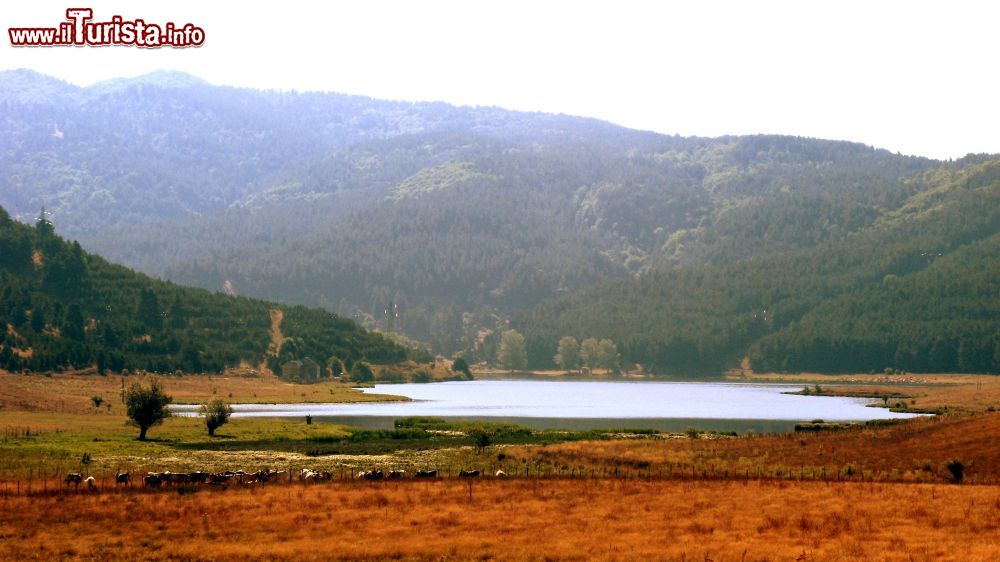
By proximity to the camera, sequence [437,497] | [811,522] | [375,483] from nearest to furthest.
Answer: [811,522] < [437,497] < [375,483]

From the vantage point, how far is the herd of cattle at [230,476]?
78.3 metres

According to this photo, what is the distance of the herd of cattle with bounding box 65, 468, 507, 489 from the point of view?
7831 centimetres

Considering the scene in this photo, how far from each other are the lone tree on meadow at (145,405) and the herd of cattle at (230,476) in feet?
114

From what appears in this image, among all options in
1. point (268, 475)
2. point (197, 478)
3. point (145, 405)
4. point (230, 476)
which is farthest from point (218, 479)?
point (145, 405)

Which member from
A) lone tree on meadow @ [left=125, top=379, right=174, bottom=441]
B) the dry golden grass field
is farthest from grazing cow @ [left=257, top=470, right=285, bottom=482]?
lone tree on meadow @ [left=125, top=379, right=174, bottom=441]

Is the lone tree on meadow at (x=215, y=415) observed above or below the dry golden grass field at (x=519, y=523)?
above

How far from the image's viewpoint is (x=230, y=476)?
82.9 m

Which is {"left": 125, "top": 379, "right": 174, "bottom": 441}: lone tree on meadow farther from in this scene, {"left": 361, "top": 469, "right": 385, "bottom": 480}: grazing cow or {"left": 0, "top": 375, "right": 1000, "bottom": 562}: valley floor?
{"left": 361, "top": 469, "right": 385, "bottom": 480}: grazing cow

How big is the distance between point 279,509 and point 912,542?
35.7 meters

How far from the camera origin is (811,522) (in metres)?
63.9

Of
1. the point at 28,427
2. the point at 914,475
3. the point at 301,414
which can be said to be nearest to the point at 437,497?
the point at 914,475

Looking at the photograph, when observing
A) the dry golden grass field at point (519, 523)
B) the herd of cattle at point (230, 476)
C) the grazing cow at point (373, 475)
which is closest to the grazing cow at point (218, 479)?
the herd of cattle at point (230, 476)

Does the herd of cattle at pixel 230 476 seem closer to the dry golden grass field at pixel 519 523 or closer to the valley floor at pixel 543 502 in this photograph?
the valley floor at pixel 543 502

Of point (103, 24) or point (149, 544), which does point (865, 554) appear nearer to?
point (149, 544)
